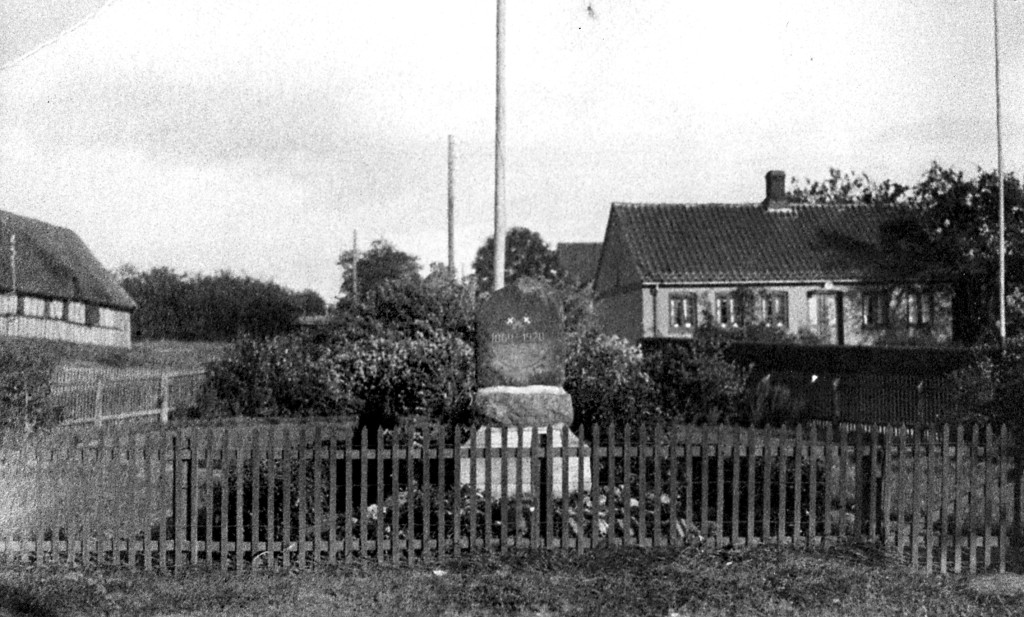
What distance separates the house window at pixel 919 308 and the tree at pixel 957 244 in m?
0.76

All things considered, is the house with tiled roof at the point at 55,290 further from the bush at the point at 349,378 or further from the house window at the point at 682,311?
the house window at the point at 682,311

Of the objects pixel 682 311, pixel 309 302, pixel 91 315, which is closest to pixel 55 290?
pixel 91 315

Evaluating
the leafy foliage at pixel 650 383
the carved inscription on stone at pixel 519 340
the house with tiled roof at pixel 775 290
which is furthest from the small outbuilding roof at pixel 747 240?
the carved inscription on stone at pixel 519 340

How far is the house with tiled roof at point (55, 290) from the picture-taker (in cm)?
4591

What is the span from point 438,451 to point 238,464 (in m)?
1.55

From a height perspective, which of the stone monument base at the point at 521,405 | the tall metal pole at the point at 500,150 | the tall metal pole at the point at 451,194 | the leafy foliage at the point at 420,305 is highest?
the tall metal pole at the point at 451,194

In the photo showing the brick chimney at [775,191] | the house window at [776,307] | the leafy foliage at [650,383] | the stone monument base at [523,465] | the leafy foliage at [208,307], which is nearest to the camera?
the stone monument base at [523,465]

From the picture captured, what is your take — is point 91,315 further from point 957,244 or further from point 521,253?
point 521,253

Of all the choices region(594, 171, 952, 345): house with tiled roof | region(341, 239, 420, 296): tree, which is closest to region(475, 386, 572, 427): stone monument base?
A: region(594, 171, 952, 345): house with tiled roof

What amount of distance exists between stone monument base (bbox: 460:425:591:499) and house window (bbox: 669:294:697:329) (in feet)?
99.1

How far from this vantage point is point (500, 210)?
1644 cm

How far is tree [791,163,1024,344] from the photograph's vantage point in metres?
36.6

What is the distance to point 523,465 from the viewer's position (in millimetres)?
10945

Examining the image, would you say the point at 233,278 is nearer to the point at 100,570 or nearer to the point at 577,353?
the point at 577,353
